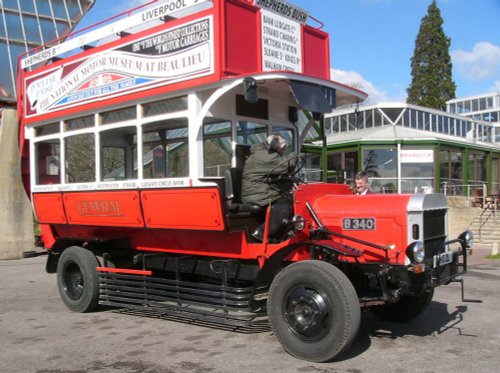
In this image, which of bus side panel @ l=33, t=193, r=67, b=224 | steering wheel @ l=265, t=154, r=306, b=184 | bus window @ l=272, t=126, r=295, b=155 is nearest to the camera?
steering wheel @ l=265, t=154, r=306, b=184

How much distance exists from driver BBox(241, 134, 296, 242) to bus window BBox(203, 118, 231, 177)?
19.7 inches

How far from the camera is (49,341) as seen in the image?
575 centimetres

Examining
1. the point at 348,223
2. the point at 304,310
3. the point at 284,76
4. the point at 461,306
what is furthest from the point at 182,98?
the point at 461,306

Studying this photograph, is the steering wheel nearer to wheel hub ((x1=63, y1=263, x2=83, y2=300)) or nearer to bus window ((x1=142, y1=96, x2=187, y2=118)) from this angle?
bus window ((x1=142, y1=96, x2=187, y2=118))

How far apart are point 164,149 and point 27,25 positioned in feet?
52.3

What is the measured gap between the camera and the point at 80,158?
7.44m

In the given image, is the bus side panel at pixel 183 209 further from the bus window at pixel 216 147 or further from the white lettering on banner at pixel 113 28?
the white lettering on banner at pixel 113 28

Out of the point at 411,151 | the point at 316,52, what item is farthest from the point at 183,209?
the point at 411,151

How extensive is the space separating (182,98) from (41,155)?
10.1 ft

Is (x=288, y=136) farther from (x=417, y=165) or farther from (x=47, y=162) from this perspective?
(x=417, y=165)

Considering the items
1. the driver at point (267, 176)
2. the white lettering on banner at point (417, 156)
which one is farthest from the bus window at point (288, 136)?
the white lettering on banner at point (417, 156)

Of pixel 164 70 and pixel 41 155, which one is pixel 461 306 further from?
pixel 41 155

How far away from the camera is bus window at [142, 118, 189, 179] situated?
20.7 ft

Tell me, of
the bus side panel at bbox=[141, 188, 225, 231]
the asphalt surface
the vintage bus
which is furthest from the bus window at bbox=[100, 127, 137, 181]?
the asphalt surface
